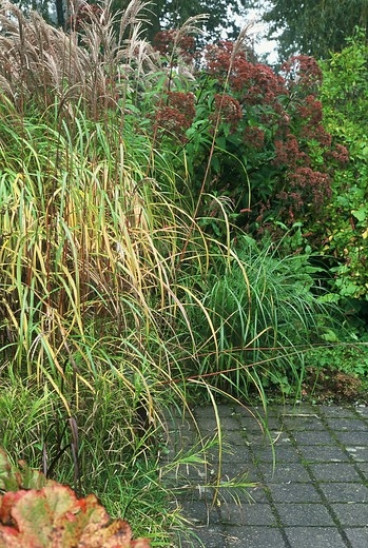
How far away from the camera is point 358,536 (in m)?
3.31

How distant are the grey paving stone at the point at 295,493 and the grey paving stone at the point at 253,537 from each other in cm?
29

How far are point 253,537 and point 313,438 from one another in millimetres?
1185

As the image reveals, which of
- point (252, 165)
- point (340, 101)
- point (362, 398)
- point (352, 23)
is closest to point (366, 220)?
point (252, 165)

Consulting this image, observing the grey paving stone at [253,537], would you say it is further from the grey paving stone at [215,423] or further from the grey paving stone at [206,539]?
the grey paving stone at [215,423]

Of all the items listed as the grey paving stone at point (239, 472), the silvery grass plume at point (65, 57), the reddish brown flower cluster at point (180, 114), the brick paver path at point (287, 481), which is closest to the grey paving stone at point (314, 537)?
the brick paver path at point (287, 481)

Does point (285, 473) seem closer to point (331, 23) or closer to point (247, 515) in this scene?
point (247, 515)

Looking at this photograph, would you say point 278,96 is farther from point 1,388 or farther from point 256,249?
point 1,388

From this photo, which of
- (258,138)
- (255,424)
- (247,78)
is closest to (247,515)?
(255,424)

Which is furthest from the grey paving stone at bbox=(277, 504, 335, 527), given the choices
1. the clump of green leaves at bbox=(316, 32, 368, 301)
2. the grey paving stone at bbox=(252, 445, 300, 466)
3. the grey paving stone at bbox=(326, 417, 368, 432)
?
the clump of green leaves at bbox=(316, 32, 368, 301)

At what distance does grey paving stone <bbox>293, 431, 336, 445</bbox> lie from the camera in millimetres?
4316

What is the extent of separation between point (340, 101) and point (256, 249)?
8.87 feet

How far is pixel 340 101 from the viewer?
7.47 m

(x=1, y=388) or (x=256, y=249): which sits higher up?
(x=256, y=249)

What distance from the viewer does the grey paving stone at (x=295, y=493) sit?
3.64m
